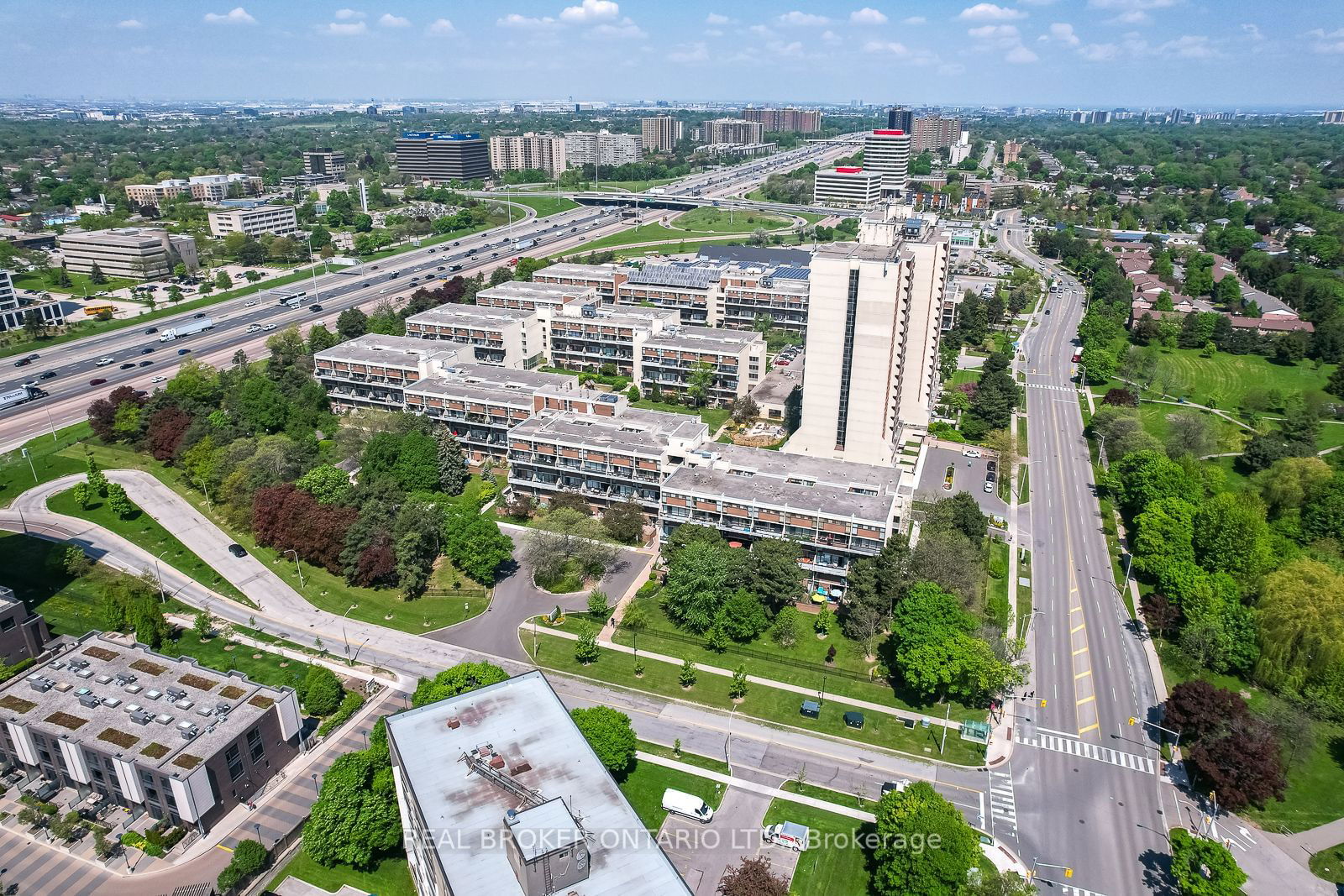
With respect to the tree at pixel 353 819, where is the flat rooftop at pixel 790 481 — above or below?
above

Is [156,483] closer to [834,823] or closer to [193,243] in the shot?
[834,823]

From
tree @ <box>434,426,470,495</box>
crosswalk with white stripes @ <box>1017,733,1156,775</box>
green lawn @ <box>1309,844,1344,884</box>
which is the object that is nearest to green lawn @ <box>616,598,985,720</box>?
crosswalk with white stripes @ <box>1017,733,1156,775</box>

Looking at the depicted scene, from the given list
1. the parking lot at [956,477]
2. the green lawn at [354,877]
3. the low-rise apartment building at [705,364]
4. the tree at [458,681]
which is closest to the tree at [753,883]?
the green lawn at [354,877]

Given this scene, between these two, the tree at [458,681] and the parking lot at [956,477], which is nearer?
the tree at [458,681]

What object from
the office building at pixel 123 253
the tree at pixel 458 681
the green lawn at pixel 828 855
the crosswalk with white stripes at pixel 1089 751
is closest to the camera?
the green lawn at pixel 828 855

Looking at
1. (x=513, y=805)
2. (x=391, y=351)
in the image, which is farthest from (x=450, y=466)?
(x=513, y=805)

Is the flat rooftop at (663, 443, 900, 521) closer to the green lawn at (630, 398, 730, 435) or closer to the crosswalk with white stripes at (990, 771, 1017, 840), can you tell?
the crosswalk with white stripes at (990, 771, 1017, 840)

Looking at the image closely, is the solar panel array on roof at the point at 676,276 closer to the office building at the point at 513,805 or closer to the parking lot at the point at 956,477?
the parking lot at the point at 956,477

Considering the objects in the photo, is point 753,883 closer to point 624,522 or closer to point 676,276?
point 624,522
